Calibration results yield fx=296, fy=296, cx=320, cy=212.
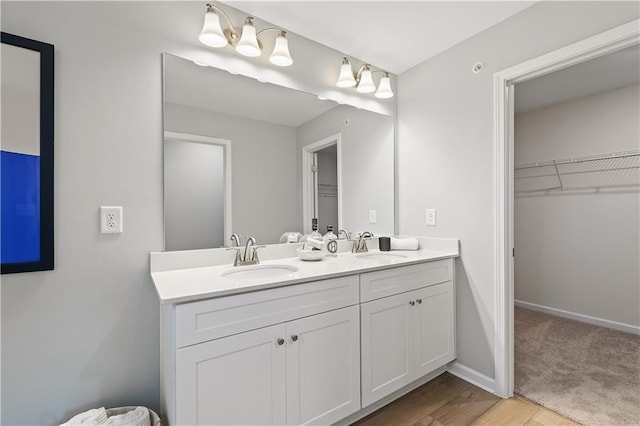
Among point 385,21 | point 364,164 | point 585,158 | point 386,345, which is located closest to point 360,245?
point 364,164

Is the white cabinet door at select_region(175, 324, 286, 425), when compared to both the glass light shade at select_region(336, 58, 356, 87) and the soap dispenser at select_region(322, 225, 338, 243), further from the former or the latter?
the glass light shade at select_region(336, 58, 356, 87)

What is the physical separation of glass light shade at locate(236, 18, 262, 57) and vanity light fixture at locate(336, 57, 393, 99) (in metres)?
0.67

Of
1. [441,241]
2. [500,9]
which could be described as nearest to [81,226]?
[441,241]

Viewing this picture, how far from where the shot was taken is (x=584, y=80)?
8.73 feet

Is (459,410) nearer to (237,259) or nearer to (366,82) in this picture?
(237,259)

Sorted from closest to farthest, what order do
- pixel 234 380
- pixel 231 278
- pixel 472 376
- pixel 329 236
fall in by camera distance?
pixel 234 380, pixel 231 278, pixel 472 376, pixel 329 236

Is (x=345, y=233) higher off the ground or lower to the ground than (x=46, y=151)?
lower

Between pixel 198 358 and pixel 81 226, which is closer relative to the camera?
pixel 198 358

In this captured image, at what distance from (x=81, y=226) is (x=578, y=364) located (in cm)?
330

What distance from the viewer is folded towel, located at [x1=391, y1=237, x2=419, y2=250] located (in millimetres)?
2230

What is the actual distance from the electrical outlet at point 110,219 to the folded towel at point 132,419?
2.57 feet

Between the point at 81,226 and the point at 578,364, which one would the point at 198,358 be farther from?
the point at 578,364

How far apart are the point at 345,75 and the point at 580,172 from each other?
2794 mm

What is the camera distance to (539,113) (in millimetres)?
3418
